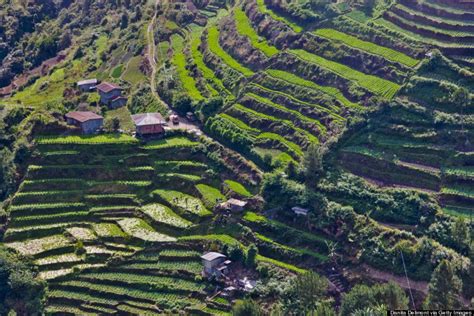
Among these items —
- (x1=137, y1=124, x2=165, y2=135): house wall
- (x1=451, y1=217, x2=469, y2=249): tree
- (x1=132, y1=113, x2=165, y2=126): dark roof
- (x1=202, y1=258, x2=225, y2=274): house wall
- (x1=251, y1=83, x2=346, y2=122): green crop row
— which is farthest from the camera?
(x1=137, y1=124, x2=165, y2=135): house wall

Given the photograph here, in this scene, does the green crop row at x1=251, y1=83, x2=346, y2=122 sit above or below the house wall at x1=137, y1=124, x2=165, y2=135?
above

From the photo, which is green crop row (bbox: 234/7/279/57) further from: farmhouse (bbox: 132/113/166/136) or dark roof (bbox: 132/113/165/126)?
farmhouse (bbox: 132/113/166/136)

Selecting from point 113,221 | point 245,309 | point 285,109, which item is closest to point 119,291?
point 113,221

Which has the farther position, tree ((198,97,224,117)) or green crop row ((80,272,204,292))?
tree ((198,97,224,117))

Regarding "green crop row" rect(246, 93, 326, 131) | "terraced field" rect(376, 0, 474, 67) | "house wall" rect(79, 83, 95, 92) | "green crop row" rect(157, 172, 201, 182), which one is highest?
"terraced field" rect(376, 0, 474, 67)

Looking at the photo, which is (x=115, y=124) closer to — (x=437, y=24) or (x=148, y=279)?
(x=148, y=279)

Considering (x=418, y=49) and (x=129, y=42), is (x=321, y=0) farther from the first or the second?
(x=129, y=42)

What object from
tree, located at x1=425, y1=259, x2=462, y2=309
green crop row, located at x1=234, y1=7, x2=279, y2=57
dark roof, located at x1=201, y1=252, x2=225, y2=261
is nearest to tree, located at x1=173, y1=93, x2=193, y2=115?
green crop row, located at x1=234, y1=7, x2=279, y2=57
